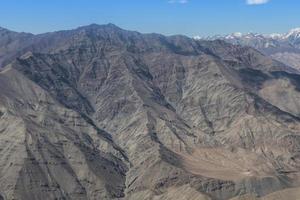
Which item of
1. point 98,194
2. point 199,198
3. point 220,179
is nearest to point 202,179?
point 220,179

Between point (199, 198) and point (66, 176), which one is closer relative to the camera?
point (199, 198)

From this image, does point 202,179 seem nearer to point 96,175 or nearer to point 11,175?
point 96,175

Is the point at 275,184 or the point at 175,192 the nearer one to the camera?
the point at 175,192

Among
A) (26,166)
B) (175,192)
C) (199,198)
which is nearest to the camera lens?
(199,198)

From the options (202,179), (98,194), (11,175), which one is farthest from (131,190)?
(11,175)

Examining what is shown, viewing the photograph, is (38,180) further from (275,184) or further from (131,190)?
(275,184)

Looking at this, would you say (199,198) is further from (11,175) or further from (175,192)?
(11,175)

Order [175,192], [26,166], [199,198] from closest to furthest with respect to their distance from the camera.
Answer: [199,198]
[175,192]
[26,166]
